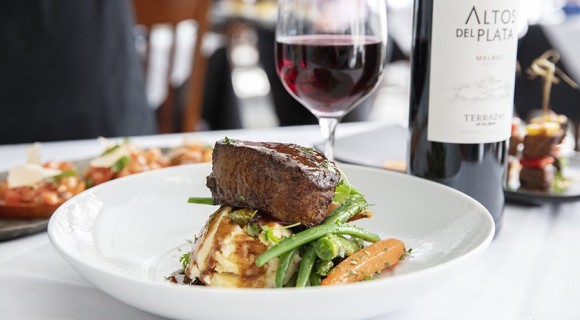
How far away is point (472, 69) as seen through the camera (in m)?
0.94

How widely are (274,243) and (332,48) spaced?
0.43 m

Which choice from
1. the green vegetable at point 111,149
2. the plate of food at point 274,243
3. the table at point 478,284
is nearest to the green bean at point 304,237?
the plate of food at point 274,243

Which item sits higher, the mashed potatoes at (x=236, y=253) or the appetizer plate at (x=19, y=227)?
the mashed potatoes at (x=236, y=253)

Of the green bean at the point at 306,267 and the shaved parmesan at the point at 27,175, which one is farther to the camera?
the shaved parmesan at the point at 27,175

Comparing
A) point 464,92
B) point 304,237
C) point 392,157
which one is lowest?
point 392,157

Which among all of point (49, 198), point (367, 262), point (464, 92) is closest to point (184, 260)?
point (367, 262)

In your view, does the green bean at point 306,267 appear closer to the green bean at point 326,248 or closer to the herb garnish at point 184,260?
the green bean at point 326,248

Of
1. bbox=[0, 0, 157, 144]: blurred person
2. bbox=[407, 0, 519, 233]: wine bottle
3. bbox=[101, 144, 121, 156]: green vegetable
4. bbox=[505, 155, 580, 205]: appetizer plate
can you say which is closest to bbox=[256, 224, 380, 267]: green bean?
bbox=[407, 0, 519, 233]: wine bottle

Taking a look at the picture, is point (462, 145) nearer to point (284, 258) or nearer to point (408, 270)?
point (408, 270)

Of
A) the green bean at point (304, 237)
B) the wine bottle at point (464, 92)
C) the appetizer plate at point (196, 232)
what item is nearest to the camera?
the appetizer plate at point (196, 232)

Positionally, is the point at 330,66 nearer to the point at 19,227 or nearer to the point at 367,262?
the point at 367,262

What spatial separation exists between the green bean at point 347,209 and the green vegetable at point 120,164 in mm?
541

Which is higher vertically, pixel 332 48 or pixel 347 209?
pixel 332 48

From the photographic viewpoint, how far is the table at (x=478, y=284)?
2.52ft
